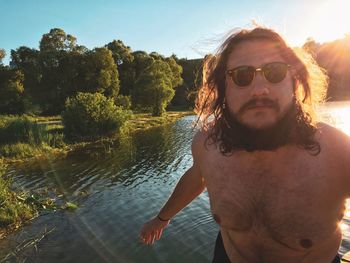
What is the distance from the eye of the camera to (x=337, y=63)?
9406cm

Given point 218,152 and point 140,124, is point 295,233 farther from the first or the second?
point 140,124

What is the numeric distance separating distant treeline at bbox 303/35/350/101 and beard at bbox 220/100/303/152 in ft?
271

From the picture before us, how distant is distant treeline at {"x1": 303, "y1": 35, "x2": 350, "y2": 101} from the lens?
275 ft

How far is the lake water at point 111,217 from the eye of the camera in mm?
10422

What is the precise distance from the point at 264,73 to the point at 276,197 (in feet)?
3.47

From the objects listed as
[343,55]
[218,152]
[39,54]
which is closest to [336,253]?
[218,152]

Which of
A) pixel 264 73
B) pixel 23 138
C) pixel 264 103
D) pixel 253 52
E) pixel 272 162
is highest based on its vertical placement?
pixel 253 52

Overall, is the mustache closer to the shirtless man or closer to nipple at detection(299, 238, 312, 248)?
the shirtless man

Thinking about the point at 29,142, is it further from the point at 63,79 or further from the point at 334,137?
the point at 63,79

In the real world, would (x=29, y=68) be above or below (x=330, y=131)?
above

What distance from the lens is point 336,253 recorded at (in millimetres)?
3002

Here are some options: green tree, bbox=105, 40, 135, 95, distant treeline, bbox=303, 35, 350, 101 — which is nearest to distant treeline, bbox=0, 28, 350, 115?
green tree, bbox=105, 40, 135, 95

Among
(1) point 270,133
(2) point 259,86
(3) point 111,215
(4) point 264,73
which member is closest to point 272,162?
(1) point 270,133

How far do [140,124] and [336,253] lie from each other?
45.3 m
